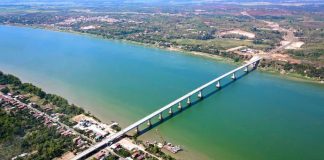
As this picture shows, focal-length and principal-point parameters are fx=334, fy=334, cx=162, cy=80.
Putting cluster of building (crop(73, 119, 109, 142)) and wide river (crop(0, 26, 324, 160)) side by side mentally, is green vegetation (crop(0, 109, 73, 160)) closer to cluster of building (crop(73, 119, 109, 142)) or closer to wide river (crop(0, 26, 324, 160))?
cluster of building (crop(73, 119, 109, 142))

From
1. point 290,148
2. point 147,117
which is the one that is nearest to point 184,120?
point 147,117

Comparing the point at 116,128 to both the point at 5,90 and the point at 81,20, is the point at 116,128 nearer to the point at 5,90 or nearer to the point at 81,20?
the point at 5,90

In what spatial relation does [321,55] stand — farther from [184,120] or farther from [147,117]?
[147,117]

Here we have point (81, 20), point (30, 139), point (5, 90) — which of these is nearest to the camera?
point (30, 139)

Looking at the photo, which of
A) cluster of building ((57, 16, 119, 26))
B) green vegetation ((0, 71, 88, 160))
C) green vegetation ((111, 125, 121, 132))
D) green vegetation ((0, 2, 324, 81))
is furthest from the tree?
cluster of building ((57, 16, 119, 26))

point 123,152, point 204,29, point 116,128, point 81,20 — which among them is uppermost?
point 81,20

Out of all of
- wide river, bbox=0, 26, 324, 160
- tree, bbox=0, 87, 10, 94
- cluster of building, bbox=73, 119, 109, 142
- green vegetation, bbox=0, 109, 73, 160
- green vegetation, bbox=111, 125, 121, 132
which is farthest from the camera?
tree, bbox=0, 87, 10, 94

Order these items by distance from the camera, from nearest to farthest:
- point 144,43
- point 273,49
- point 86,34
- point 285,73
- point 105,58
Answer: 1. point 285,73
2. point 105,58
3. point 273,49
4. point 144,43
5. point 86,34

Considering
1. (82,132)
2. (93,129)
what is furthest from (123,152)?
(82,132)

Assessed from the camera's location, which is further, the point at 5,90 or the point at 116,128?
the point at 5,90
